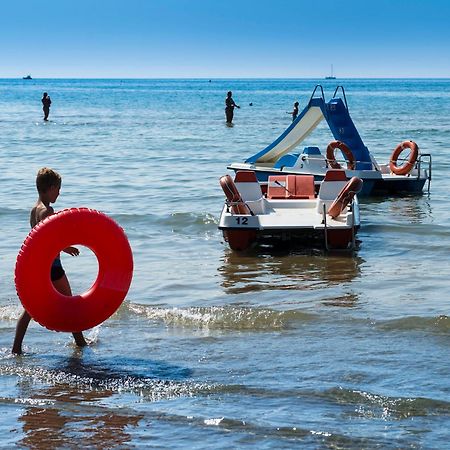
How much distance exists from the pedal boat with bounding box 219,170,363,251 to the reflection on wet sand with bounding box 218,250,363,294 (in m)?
0.19

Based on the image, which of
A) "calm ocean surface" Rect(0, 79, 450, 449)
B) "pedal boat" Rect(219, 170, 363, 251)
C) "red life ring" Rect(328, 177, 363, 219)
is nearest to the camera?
"calm ocean surface" Rect(0, 79, 450, 449)

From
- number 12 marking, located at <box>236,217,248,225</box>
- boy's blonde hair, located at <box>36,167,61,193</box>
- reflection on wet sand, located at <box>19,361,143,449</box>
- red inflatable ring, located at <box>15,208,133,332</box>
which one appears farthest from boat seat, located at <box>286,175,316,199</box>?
reflection on wet sand, located at <box>19,361,143,449</box>

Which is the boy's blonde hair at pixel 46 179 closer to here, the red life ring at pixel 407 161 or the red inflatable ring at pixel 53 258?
the red inflatable ring at pixel 53 258

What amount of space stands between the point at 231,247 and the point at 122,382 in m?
5.05

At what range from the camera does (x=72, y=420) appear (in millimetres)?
5785

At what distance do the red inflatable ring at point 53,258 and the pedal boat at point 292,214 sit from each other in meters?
4.48

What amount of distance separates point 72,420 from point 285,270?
16.6 ft

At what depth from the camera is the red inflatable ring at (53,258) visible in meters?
6.42

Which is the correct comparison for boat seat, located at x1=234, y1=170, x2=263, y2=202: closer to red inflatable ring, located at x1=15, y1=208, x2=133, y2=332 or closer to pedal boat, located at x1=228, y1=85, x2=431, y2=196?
pedal boat, located at x1=228, y1=85, x2=431, y2=196

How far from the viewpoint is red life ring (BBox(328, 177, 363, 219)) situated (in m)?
11.3

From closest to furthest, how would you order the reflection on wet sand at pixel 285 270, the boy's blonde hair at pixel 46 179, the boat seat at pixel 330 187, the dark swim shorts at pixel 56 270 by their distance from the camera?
the boy's blonde hair at pixel 46 179, the dark swim shorts at pixel 56 270, the reflection on wet sand at pixel 285 270, the boat seat at pixel 330 187

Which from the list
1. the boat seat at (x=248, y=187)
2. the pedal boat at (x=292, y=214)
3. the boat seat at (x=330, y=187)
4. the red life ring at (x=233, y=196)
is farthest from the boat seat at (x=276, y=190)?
the red life ring at (x=233, y=196)

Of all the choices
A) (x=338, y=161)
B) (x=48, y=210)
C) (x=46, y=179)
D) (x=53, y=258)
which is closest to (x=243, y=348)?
(x=53, y=258)

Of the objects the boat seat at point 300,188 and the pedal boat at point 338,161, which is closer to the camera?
the boat seat at point 300,188
